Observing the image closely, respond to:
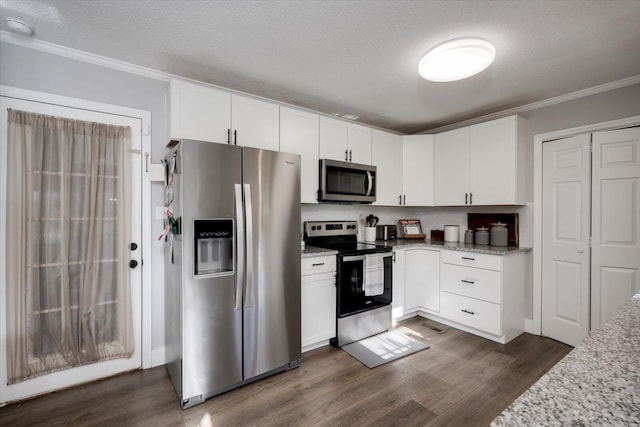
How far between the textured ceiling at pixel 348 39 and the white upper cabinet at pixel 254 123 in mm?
218

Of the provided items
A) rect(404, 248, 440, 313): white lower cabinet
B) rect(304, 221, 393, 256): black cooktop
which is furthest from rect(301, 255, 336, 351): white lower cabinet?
rect(404, 248, 440, 313): white lower cabinet

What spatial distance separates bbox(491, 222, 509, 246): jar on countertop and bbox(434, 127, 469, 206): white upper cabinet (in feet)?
1.49

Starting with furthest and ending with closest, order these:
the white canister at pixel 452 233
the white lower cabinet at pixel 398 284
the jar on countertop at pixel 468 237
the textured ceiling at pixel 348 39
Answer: the white canister at pixel 452 233
the jar on countertop at pixel 468 237
the white lower cabinet at pixel 398 284
the textured ceiling at pixel 348 39

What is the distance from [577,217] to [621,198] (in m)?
0.35

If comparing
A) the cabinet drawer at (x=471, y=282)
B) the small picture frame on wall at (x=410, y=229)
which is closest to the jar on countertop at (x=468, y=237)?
the cabinet drawer at (x=471, y=282)

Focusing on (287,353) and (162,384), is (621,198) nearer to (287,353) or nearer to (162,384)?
(287,353)

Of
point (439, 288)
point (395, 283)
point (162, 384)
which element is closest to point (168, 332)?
point (162, 384)

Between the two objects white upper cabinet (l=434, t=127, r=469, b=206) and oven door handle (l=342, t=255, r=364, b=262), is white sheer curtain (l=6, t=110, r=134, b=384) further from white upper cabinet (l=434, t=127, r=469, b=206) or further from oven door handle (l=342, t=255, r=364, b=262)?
white upper cabinet (l=434, t=127, r=469, b=206)

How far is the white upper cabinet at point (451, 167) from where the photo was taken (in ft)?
11.5

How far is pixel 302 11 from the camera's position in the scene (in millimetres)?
1735

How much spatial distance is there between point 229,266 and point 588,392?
6.48ft

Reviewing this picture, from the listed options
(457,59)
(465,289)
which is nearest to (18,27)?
(457,59)

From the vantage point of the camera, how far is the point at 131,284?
7.97 ft

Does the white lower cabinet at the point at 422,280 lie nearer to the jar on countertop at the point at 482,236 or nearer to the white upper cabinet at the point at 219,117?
the jar on countertop at the point at 482,236
